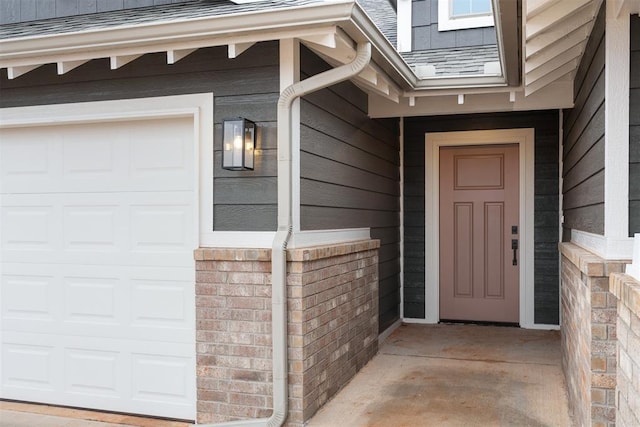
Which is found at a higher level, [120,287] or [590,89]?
[590,89]

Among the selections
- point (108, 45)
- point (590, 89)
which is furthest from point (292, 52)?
point (590, 89)

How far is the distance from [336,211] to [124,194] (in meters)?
1.43

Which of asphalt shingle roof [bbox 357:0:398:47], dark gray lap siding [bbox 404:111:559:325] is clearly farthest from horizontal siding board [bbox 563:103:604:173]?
asphalt shingle roof [bbox 357:0:398:47]

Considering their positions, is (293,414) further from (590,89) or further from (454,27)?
(454,27)

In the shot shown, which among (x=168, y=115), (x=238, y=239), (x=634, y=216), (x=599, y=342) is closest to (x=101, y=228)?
(x=168, y=115)

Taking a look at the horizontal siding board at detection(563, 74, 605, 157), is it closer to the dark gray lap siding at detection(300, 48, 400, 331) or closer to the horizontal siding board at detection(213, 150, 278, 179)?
the dark gray lap siding at detection(300, 48, 400, 331)

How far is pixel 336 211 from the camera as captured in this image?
411 centimetres

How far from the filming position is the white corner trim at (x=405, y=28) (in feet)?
20.7

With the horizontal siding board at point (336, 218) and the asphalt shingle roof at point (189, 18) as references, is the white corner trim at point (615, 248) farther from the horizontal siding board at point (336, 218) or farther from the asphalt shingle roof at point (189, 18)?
the asphalt shingle roof at point (189, 18)

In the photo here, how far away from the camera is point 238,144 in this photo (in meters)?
3.30

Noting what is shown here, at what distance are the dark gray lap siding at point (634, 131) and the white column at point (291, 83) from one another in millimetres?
1715

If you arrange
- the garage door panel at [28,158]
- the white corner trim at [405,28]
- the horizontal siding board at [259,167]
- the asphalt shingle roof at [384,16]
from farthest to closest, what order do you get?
the asphalt shingle roof at [384,16], the white corner trim at [405,28], the garage door panel at [28,158], the horizontal siding board at [259,167]

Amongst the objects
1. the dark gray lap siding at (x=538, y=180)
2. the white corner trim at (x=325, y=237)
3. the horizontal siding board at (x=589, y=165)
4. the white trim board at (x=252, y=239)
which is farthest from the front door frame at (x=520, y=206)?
the white trim board at (x=252, y=239)

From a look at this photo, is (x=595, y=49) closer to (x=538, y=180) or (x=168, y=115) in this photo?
(x=168, y=115)
